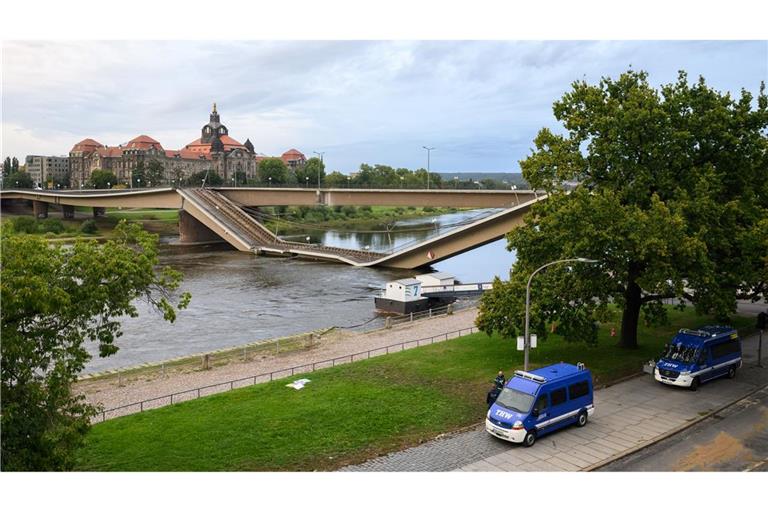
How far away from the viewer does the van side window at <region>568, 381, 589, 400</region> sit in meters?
21.1

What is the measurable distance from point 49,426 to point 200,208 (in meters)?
79.7

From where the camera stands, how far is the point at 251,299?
54.6 metres

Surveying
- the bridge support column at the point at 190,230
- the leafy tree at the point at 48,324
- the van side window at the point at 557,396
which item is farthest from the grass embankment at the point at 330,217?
the leafy tree at the point at 48,324

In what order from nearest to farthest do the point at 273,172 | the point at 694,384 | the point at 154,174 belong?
the point at 694,384 → the point at 273,172 → the point at 154,174

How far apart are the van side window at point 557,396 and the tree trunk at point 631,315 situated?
9437 mm

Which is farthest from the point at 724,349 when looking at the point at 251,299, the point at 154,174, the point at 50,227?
the point at 154,174

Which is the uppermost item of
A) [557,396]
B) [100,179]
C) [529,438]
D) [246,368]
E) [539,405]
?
[100,179]

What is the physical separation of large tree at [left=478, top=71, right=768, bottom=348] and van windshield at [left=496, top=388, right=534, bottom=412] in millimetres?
6371

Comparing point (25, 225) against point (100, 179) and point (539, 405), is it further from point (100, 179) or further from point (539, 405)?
point (539, 405)

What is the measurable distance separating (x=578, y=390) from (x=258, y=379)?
1361 centimetres

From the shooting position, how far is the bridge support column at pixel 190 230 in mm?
98188

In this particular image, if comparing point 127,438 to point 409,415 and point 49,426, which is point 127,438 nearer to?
point 49,426

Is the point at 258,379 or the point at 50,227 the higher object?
the point at 50,227

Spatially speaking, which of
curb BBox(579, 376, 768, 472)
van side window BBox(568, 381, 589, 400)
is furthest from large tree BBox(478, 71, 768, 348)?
van side window BBox(568, 381, 589, 400)
